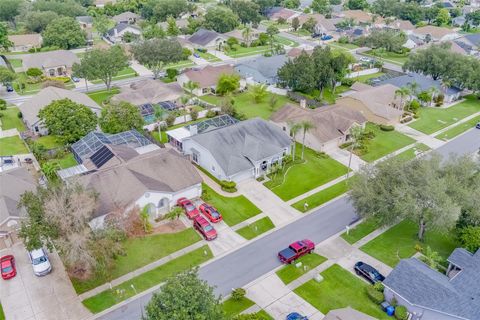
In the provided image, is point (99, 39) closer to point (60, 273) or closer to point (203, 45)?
point (203, 45)

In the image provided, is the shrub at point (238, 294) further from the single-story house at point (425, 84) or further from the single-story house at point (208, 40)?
the single-story house at point (208, 40)

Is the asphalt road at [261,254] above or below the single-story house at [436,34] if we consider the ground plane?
above

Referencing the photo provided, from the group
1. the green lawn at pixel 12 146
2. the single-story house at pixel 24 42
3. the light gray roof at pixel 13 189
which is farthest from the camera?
the single-story house at pixel 24 42

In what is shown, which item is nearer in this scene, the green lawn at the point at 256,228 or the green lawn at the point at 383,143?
the green lawn at the point at 256,228

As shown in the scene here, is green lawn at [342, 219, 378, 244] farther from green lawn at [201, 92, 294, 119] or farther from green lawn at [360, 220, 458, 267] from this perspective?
green lawn at [201, 92, 294, 119]

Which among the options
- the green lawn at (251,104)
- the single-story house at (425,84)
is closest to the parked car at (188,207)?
the green lawn at (251,104)

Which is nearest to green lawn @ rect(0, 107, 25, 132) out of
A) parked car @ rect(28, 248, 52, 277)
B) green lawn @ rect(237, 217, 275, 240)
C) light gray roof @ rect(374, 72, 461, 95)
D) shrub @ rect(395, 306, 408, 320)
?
parked car @ rect(28, 248, 52, 277)

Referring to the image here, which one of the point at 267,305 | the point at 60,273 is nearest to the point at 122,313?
the point at 60,273
